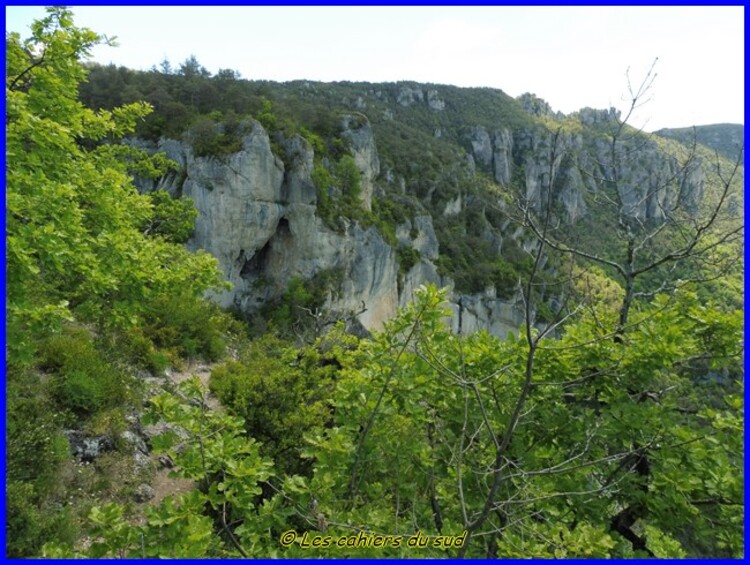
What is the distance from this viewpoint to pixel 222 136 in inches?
1025

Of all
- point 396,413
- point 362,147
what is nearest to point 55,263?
point 396,413

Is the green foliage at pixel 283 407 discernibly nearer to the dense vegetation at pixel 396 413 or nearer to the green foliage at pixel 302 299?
the dense vegetation at pixel 396 413

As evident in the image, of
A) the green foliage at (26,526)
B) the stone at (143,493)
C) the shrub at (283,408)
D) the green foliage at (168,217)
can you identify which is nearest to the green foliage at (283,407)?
the shrub at (283,408)

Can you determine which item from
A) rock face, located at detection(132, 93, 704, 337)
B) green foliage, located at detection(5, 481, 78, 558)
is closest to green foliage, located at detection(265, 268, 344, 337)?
rock face, located at detection(132, 93, 704, 337)

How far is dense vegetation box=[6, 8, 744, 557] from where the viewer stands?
289 cm

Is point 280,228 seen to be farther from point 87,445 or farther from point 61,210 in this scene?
point 61,210

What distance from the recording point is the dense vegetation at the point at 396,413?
289 cm

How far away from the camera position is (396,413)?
12.3 ft

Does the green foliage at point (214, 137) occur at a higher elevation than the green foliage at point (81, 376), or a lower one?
higher

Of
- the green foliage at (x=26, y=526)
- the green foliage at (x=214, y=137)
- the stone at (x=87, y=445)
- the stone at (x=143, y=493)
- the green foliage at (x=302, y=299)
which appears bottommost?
the green foliage at (x=302, y=299)

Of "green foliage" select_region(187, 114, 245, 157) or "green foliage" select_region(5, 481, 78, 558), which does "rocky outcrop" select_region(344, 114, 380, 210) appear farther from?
"green foliage" select_region(5, 481, 78, 558)

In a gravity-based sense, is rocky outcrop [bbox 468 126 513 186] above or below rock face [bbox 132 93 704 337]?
above

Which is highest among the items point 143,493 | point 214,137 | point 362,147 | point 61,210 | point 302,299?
point 362,147

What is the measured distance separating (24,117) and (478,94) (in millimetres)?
130556
